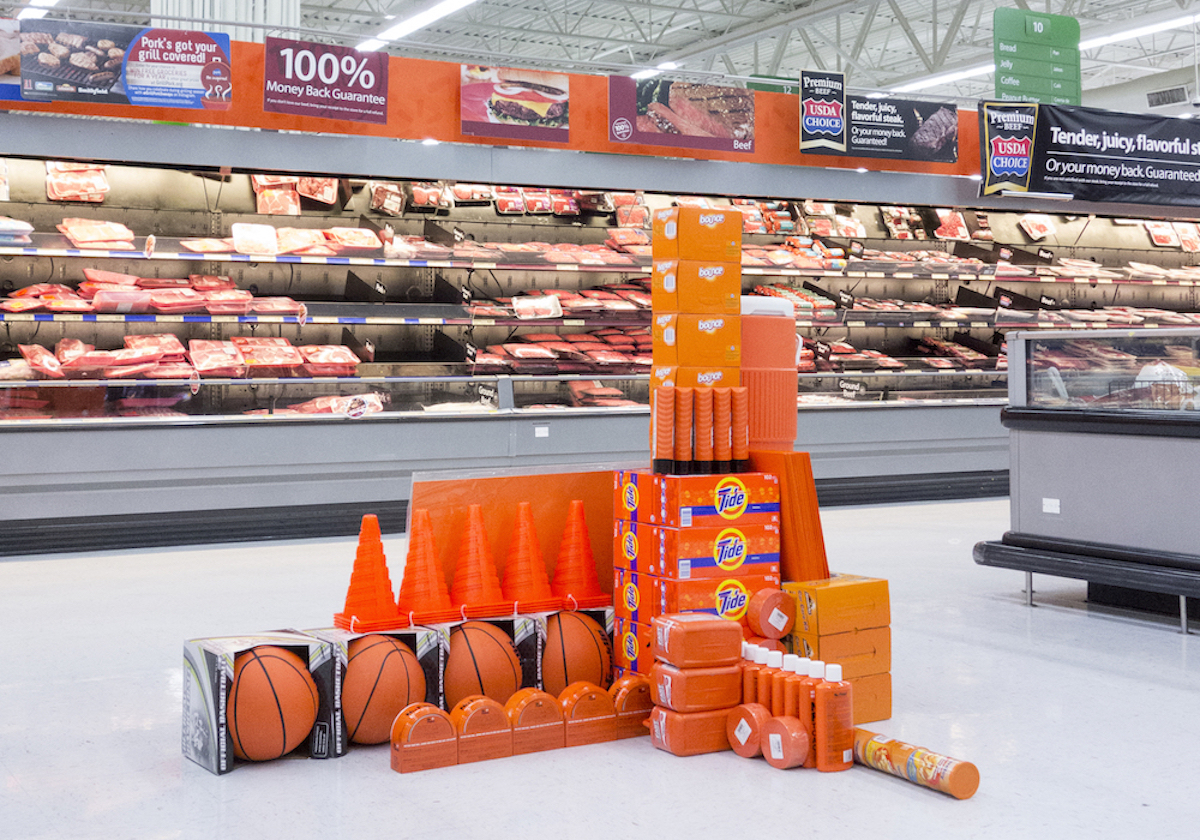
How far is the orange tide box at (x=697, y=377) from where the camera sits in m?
3.48

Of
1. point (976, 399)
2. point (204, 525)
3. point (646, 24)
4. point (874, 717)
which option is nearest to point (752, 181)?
point (976, 399)

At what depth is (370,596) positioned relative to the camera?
3.28 meters

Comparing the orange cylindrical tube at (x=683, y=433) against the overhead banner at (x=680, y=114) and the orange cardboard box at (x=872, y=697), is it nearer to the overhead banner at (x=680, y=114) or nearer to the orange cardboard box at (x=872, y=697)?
the orange cardboard box at (x=872, y=697)

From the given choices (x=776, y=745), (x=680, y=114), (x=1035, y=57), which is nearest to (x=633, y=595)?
(x=776, y=745)

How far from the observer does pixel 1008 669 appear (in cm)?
378

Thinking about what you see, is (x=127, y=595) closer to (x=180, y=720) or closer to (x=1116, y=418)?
(x=180, y=720)

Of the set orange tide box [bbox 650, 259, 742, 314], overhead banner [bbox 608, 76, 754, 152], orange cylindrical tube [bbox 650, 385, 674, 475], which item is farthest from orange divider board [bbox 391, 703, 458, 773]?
overhead banner [bbox 608, 76, 754, 152]

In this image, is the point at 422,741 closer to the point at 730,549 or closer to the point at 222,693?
the point at 222,693

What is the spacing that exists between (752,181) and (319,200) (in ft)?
9.49

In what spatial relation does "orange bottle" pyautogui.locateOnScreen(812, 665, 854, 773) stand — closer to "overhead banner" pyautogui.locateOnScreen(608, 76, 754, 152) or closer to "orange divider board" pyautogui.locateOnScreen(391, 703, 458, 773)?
"orange divider board" pyautogui.locateOnScreen(391, 703, 458, 773)

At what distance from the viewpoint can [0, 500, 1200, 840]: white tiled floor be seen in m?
2.49

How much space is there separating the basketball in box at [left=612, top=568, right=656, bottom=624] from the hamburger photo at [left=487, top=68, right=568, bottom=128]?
415cm

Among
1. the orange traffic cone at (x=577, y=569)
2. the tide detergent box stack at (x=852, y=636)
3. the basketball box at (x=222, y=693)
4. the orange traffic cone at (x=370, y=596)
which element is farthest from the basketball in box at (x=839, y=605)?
the basketball box at (x=222, y=693)

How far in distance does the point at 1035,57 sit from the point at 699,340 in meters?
6.56
